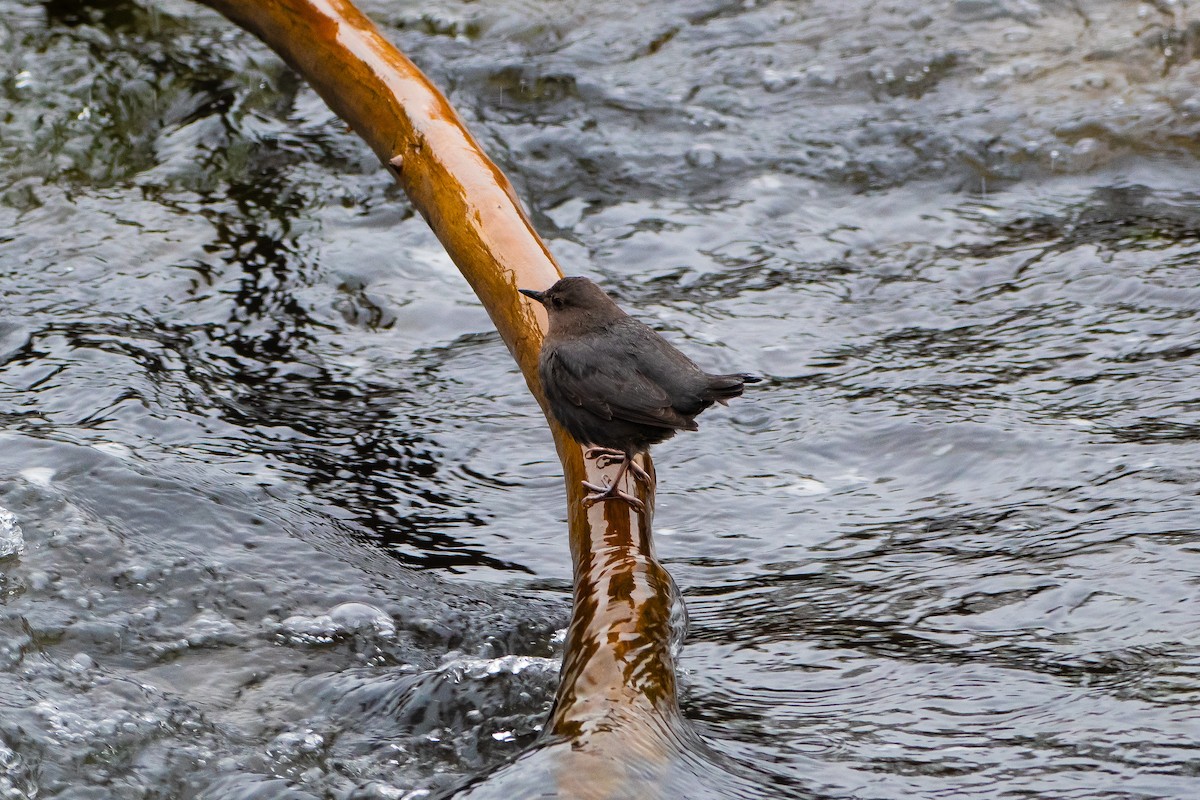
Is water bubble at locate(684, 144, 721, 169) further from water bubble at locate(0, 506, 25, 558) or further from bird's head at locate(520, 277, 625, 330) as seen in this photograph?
water bubble at locate(0, 506, 25, 558)

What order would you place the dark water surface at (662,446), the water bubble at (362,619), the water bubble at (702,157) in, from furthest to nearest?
the water bubble at (702,157) < the water bubble at (362,619) < the dark water surface at (662,446)

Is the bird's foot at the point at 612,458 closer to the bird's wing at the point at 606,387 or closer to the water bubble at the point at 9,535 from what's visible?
the bird's wing at the point at 606,387

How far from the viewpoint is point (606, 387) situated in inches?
147

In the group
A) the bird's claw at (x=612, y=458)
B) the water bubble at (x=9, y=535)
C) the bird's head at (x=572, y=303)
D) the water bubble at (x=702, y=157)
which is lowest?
the water bubble at (x=9, y=535)

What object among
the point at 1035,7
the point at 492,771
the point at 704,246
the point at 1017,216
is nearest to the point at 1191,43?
the point at 1035,7

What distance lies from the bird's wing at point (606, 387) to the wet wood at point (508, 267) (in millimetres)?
182

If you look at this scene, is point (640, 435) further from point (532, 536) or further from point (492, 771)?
point (492, 771)

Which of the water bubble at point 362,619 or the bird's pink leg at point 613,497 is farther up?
the bird's pink leg at point 613,497

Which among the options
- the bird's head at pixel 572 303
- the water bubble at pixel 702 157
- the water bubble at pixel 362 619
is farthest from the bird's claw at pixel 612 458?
the water bubble at pixel 702 157

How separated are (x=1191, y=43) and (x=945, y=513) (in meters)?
4.40

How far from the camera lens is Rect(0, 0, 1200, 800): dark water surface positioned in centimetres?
338

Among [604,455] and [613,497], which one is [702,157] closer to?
[604,455]

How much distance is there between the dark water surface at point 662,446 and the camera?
338 centimetres

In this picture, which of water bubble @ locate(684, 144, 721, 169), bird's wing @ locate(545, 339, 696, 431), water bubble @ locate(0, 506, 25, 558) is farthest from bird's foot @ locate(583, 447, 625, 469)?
water bubble @ locate(684, 144, 721, 169)
